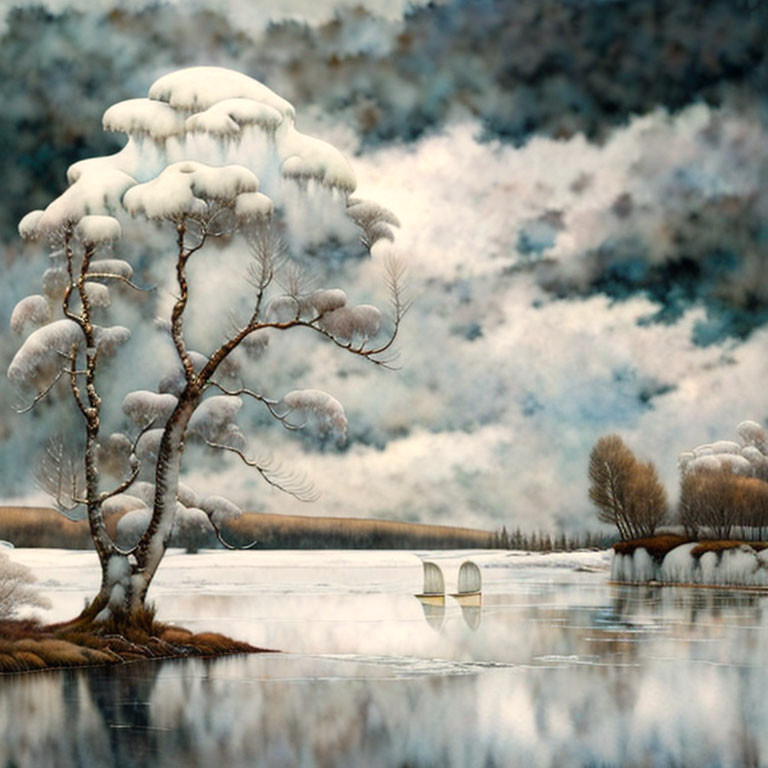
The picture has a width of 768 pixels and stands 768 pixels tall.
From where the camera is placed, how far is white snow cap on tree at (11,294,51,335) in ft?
51.4

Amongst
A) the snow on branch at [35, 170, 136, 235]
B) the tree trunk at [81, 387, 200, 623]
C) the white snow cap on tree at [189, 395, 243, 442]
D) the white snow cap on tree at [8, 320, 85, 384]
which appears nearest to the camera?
the snow on branch at [35, 170, 136, 235]

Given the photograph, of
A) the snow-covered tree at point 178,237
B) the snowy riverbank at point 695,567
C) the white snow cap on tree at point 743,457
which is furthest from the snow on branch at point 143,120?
the white snow cap on tree at point 743,457

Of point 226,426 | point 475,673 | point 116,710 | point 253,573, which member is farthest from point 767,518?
point 116,710

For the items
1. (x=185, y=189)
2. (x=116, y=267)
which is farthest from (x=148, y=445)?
(x=185, y=189)

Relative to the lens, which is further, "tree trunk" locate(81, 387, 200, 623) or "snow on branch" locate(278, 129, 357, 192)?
"snow on branch" locate(278, 129, 357, 192)

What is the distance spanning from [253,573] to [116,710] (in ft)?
103

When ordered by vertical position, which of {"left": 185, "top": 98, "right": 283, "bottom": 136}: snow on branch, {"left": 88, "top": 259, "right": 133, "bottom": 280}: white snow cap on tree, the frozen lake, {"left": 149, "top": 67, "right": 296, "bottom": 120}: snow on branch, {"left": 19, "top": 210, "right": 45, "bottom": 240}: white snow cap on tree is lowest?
the frozen lake

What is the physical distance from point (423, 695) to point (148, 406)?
772 cm

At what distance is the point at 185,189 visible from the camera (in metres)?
14.2

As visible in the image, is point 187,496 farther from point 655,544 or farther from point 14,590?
point 655,544

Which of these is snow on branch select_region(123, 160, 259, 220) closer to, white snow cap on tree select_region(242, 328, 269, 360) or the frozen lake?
white snow cap on tree select_region(242, 328, 269, 360)

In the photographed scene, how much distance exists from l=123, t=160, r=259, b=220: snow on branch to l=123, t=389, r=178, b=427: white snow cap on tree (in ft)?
10.9

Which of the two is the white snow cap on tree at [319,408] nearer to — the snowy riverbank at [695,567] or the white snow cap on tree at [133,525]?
the white snow cap on tree at [133,525]

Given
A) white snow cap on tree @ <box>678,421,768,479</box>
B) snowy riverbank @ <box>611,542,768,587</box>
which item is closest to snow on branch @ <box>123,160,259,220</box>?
snowy riverbank @ <box>611,542,768,587</box>
